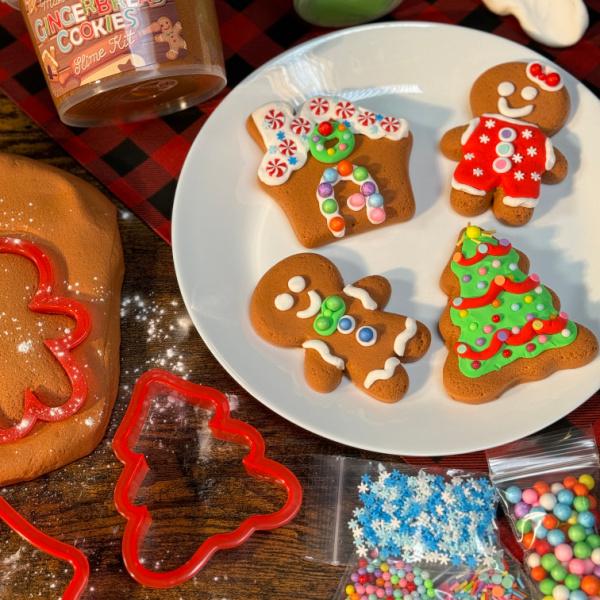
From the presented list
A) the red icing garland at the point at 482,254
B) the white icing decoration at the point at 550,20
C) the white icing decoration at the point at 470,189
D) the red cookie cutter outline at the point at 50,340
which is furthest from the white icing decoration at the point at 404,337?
the white icing decoration at the point at 550,20

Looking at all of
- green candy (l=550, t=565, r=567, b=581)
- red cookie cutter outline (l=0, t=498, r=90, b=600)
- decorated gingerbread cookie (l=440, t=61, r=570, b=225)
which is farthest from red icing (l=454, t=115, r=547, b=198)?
red cookie cutter outline (l=0, t=498, r=90, b=600)

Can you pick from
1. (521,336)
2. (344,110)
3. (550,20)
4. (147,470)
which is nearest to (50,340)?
(147,470)

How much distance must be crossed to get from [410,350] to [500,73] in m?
0.48

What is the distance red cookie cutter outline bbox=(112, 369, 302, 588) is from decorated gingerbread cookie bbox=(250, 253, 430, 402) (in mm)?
125

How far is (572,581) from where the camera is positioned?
1084mm

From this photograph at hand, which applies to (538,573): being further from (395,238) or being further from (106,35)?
(106,35)

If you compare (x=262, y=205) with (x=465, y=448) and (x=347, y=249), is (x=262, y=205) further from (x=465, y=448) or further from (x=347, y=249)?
(x=465, y=448)

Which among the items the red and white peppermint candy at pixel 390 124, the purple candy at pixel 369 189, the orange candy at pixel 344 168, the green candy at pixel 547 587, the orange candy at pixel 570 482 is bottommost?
the green candy at pixel 547 587

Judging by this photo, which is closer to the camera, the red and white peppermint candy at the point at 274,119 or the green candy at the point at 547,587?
the green candy at the point at 547,587

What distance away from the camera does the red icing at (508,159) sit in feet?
3.97

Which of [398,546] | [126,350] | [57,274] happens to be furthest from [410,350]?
[57,274]

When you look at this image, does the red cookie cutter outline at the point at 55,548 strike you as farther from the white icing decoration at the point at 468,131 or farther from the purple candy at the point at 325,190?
the white icing decoration at the point at 468,131

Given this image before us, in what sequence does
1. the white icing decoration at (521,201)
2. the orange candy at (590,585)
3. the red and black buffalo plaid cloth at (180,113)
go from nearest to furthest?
the orange candy at (590,585)
the white icing decoration at (521,201)
the red and black buffalo plaid cloth at (180,113)

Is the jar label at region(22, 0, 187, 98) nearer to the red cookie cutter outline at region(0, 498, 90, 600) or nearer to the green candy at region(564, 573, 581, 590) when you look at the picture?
the red cookie cutter outline at region(0, 498, 90, 600)
